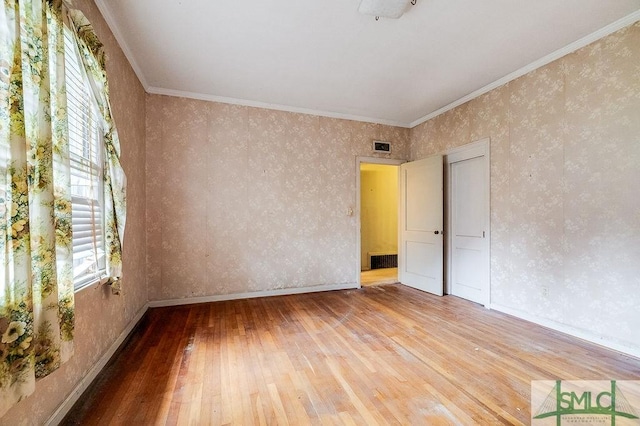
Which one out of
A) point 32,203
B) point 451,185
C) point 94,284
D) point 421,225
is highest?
point 451,185

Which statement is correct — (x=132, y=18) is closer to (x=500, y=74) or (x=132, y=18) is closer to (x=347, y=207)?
(x=347, y=207)

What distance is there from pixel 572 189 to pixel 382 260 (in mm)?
4106

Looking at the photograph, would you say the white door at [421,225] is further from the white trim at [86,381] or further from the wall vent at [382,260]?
the white trim at [86,381]

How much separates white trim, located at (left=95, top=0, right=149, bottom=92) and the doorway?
14.4ft

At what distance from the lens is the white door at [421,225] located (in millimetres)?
4066

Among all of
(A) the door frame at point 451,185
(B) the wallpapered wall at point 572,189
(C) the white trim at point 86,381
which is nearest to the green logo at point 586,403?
(B) the wallpapered wall at point 572,189

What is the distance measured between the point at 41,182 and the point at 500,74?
4155 millimetres

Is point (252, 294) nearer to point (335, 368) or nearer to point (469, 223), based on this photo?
point (335, 368)

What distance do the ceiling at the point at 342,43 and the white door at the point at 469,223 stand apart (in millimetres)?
903

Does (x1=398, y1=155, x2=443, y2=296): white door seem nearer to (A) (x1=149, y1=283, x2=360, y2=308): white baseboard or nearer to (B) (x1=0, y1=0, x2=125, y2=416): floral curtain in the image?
(A) (x1=149, y1=283, x2=360, y2=308): white baseboard

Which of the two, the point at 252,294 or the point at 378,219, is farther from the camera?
the point at 378,219

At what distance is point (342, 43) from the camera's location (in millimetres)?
2594

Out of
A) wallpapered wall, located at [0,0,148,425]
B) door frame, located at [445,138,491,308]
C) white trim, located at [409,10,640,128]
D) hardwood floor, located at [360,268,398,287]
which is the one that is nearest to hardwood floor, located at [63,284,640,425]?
wallpapered wall, located at [0,0,148,425]

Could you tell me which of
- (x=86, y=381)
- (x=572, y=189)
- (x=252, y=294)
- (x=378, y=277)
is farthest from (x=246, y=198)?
(x=572, y=189)
